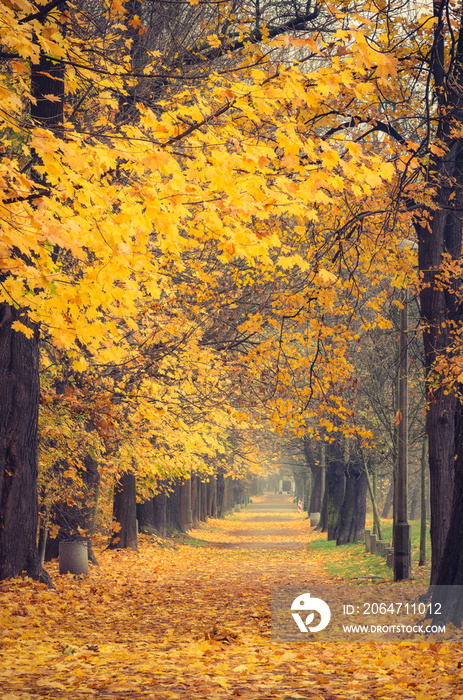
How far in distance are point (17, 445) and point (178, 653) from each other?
4.30 m

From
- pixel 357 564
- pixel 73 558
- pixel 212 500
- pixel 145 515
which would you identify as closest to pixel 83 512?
pixel 73 558

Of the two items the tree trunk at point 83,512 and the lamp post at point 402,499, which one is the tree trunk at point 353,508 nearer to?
the lamp post at point 402,499

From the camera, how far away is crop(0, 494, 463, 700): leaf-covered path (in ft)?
17.5

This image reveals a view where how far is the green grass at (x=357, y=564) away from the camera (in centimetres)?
1521

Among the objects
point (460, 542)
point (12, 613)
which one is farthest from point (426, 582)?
point (12, 613)

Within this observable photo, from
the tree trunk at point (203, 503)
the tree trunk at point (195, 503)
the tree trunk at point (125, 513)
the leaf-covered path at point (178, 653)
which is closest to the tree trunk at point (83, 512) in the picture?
the leaf-covered path at point (178, 653)

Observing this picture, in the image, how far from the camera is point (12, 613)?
8.41 metres

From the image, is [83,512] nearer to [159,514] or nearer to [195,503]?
[159,514]

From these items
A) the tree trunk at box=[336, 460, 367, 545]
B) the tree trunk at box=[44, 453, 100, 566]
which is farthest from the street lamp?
the tree trunk at box=[336, 460, 367, 545]

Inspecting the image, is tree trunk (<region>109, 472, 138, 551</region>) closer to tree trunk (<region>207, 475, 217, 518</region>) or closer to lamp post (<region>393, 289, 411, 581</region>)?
lamp post (<region>393, 289, 411, 581</region>)

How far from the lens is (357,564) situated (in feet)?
59.2

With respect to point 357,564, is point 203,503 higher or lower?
lower

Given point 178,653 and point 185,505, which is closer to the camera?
point 178,653

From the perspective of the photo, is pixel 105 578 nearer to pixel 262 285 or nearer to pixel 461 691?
pixel 262 285
